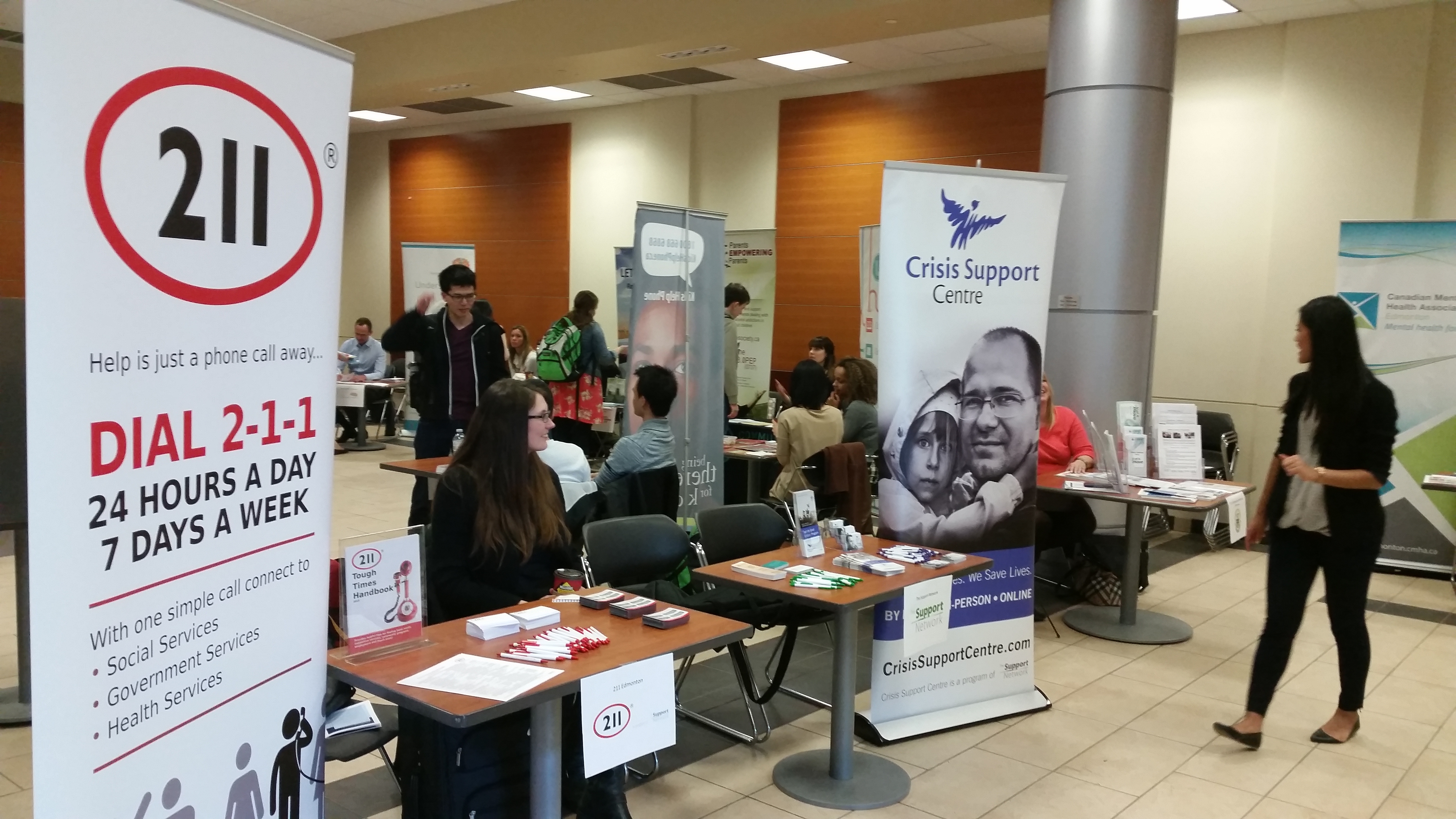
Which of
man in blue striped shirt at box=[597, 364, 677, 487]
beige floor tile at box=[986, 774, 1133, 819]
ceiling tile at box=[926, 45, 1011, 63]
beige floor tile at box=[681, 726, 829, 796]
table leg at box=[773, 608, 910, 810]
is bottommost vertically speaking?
beige floor tile at box=[681, 726, 829, 796]

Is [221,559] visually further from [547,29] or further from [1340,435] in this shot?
[547,29]

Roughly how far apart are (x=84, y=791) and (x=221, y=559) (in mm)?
384

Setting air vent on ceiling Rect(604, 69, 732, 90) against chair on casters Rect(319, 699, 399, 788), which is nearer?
chair on casters Rect(319, 699, 399, 788)

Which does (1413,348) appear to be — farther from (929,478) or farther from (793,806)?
(793,806)

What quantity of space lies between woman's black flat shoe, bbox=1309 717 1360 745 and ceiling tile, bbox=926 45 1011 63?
5.96 m

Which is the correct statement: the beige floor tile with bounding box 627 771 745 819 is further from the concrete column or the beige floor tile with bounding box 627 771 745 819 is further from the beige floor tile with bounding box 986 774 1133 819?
the concrete column

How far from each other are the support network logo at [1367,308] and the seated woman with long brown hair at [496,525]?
5.55 m

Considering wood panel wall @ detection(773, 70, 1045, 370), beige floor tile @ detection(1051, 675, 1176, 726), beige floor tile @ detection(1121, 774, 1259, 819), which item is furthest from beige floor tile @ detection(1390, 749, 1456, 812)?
wood panel wall @ detection(773, 70, 1045, 370)

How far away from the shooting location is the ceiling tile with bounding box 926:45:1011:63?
8320 mm

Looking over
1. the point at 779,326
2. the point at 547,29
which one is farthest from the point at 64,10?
the point at 779,326

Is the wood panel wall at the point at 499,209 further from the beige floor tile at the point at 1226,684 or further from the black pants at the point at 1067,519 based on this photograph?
the beige floor tile at the point at 1226,684

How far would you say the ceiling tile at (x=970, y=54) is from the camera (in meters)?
8.32

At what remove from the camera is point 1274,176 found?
7348 mm

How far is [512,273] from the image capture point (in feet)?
40.7
